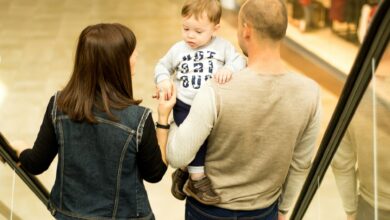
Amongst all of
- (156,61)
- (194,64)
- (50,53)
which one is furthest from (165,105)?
(50,53)

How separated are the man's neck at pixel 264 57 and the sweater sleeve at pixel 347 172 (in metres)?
0.57

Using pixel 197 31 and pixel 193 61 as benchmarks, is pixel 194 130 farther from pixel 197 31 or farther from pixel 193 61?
pixel 197 31

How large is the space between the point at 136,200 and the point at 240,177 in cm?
36

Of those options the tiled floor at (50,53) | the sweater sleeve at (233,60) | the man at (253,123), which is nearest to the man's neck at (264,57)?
the man at (253,123)

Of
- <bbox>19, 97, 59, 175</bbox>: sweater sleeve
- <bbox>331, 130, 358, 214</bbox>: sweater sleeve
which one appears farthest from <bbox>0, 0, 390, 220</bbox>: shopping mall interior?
<bbox>19, 97, 59, 175</bbox>: sweater sleeve

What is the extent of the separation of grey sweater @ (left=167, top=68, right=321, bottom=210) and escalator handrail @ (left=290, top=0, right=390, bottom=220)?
131 millimetres

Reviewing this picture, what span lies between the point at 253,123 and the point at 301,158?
0.37 meters

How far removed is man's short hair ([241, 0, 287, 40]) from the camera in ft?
6.46

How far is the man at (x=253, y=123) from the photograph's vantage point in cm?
198

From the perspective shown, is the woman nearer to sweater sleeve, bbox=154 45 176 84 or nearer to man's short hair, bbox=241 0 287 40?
man's short hair, bbox=241 0 287 40

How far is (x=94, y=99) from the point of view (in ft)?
6.25

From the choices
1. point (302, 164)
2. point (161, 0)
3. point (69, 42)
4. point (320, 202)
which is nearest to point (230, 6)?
point (161, 0)

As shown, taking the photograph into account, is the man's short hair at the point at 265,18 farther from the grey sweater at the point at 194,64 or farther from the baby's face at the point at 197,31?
the baby's face at the point at 197,31

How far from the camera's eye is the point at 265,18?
1.97m
